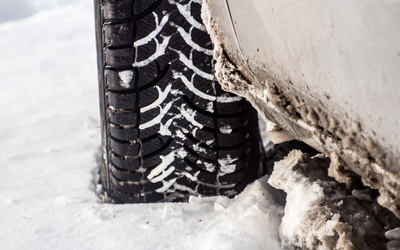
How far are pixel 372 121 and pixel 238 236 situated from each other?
0.43 metres

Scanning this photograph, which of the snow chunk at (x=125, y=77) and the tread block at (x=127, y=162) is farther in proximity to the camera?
the tread block at (x=127, y=162)

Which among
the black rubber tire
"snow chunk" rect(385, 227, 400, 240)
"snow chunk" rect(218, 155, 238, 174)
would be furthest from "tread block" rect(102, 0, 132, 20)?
"snow chunk" rect(385, 227, 400, 240)

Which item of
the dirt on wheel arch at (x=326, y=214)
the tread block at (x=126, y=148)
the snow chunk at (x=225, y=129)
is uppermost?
the dirt on wheel arch at (x=326, y=214)

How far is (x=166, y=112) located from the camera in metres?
1.46

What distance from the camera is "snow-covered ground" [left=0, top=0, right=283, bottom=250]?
1.34 metres

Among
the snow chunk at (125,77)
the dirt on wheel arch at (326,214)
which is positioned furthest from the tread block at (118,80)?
the dirt on wheel arch at (326,214)

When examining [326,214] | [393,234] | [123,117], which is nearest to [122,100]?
[123,117]

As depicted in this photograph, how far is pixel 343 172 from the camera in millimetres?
1114

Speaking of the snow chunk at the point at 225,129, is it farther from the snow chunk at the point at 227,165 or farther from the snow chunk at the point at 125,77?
the snow chunk at the point at 125,77

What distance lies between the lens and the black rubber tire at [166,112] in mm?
1392

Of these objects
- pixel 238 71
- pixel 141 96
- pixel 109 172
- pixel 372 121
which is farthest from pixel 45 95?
pixel 372 121

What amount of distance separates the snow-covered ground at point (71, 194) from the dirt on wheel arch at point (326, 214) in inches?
3.8

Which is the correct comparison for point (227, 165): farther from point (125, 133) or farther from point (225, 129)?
point (125, 133)

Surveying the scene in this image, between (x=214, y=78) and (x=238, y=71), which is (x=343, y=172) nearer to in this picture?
(x=238, y=71)
